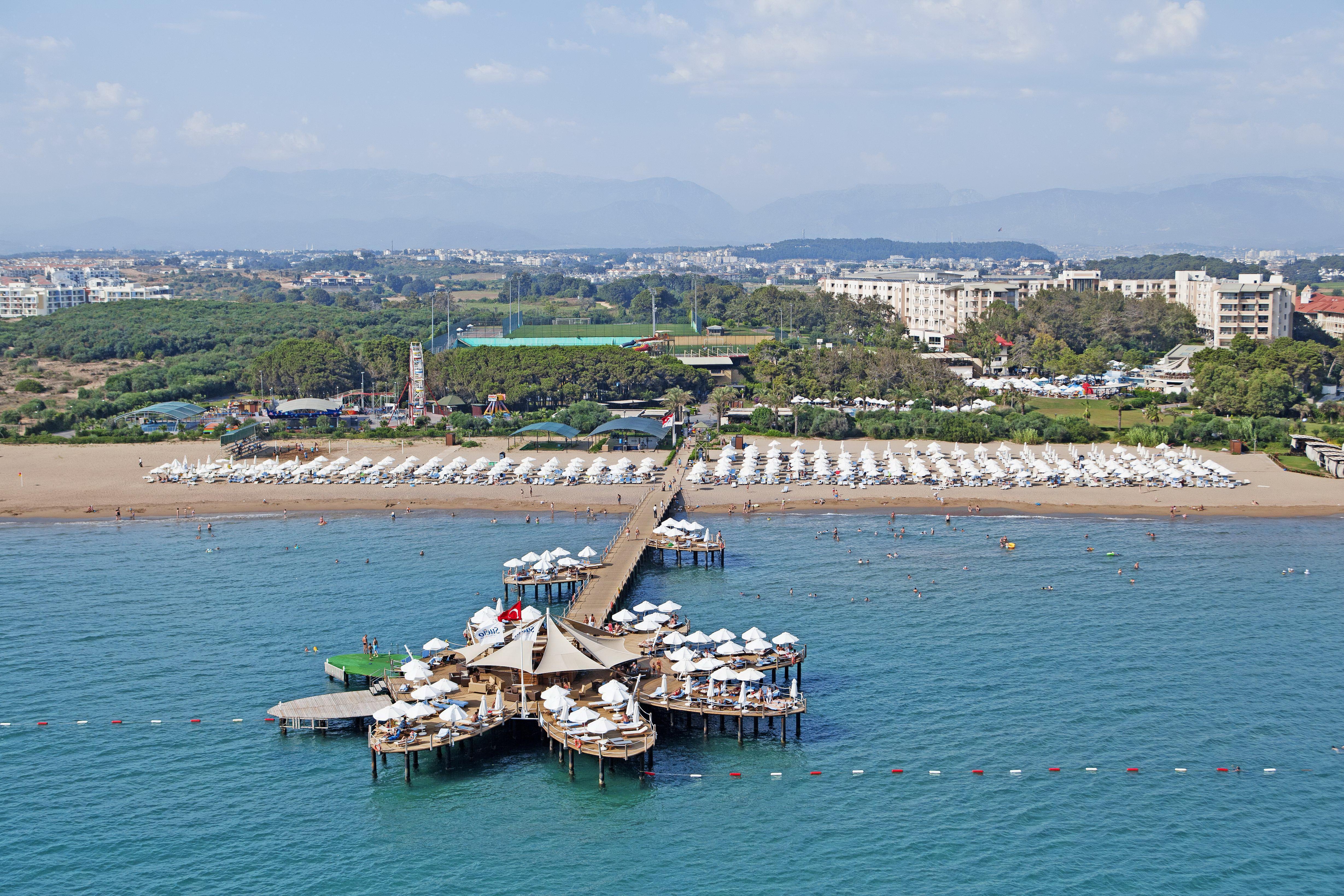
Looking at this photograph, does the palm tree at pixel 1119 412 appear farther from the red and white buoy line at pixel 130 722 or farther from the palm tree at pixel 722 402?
the red and white buoy line at pixel 130 722

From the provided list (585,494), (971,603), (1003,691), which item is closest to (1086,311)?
(585,494)

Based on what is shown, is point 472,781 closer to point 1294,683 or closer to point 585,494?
point 1294,683

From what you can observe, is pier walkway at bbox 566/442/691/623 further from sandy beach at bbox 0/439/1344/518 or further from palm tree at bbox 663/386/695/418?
palm tree at bbox 663/386/695/418

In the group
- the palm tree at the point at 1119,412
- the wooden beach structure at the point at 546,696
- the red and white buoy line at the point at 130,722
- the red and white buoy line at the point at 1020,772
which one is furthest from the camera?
the palm tree at the point at 1119,412

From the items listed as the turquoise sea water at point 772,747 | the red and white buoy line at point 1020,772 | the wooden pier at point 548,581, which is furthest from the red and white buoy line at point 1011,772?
the wooden pier at point 548,581

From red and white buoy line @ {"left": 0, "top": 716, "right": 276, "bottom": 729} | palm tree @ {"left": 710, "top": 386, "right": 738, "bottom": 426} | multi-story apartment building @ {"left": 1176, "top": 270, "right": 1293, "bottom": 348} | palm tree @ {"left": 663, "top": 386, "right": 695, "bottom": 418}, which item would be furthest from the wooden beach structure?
multi-story apartment building @ {"left": 1176, "top": 270, "right": 1293, "bottom": 348}

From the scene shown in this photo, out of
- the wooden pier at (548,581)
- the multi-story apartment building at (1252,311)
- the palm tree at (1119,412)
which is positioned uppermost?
the multi-story apartment building at (1252,311)
